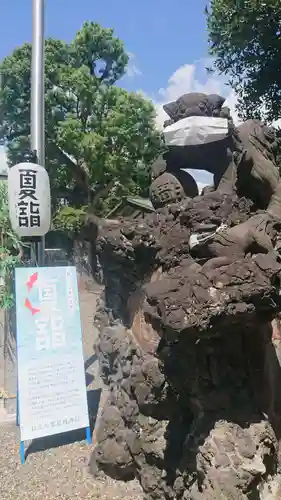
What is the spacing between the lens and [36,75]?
4836 millimetres

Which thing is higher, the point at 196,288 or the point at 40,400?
the point at 196,288

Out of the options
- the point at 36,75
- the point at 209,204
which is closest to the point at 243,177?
the point at 209,204

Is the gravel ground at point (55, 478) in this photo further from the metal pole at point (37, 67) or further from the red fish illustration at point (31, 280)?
the metal pole at point (37, 67)

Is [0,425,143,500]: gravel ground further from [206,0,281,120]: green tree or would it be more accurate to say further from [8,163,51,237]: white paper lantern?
[206,0,281,120]: green tree

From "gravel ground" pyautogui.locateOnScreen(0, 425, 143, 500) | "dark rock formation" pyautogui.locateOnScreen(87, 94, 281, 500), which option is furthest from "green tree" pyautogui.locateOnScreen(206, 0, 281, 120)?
"gravel ground" pyautogui.locateOnScreen(0, 425, 143, 500)

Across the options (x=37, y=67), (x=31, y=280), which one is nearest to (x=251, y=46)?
(x=37, y=67)

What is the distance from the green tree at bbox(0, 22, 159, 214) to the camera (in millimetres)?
11117

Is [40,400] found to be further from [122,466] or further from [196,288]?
[196,288]

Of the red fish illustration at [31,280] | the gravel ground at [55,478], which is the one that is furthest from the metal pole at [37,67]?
the gravel ground at [55,478]

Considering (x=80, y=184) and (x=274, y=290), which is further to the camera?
(x=80, y=184)

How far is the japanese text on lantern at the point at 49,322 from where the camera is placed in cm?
389

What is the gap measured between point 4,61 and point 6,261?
27.0ft

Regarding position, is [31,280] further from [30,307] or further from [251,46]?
[251,46]

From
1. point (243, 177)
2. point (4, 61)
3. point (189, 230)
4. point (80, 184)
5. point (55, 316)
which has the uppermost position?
point (4, 61)
